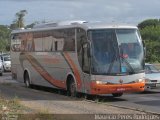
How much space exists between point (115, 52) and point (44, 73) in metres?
6.02

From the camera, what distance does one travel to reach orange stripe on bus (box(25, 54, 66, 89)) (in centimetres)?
2267

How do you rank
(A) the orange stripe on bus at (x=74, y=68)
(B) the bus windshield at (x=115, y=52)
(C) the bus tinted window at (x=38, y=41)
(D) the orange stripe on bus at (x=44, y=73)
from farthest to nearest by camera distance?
(C) the bus tinted window at (x=38, y=41) < (D) the orange stripe on bus at (x=44, y=73) < (A) the orange stripe on bus at (x=74, y=68) < (B) the bus windshield at (x=115, y=52)

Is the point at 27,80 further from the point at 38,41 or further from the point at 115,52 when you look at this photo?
A: the point at 115,52

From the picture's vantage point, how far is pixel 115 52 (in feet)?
63.7

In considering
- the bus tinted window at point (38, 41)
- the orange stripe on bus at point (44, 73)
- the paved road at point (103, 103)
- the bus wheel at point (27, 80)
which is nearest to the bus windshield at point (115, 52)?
the paved road at point (103, 103)

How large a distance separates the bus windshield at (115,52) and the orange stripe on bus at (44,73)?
3302mm

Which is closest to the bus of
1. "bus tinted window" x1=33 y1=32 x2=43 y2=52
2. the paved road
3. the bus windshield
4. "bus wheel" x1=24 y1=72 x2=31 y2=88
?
the bus windshield

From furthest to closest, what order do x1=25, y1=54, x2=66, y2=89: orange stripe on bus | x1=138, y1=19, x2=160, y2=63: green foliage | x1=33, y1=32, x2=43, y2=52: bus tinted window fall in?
x1=138, y1=19, x2=160, y2=63: green foliage
x1=33, y1=32, x2=43, y2=52: bus tinted window
x1=25, y1=54, x2=66, y2=89: orange stripe on bus

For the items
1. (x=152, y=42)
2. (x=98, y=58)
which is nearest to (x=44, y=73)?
(x=98, y=58)

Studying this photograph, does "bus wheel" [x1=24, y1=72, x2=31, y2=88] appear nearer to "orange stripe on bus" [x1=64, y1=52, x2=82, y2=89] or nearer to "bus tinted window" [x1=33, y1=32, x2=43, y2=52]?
"bus tinted window" [x1=33, y1=32, x2=43, y2=52]

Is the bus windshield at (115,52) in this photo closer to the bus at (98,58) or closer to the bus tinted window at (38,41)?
the bus at (98,58)

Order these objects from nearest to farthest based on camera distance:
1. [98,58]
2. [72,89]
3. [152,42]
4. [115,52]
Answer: [98,58]
[115,52]
[72,89]
[152,42]

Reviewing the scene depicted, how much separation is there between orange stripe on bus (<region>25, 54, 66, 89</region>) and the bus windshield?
3.30 meters

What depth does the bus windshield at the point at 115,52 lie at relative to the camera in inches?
757
